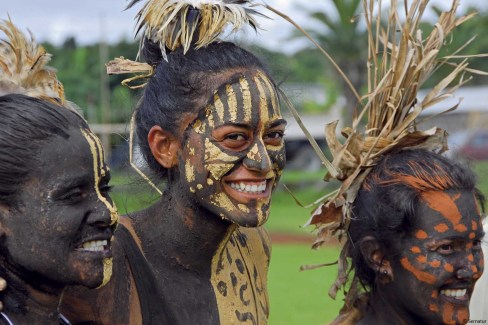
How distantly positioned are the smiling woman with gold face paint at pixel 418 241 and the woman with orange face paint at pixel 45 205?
1.48 metres

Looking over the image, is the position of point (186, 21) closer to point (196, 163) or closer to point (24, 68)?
point (196, 163)

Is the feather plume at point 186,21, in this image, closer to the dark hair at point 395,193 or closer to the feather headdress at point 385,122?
the feather headdress at point 385,122

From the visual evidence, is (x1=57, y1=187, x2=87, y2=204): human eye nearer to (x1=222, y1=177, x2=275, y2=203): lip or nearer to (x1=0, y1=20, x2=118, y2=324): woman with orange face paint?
(x1=0, y1=20, x2=118, y2=324): woman with orange face paint

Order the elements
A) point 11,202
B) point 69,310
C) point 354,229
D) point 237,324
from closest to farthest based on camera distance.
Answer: point 11,202, point 69,310, point 237,324, point 354,229

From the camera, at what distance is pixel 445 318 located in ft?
13.0

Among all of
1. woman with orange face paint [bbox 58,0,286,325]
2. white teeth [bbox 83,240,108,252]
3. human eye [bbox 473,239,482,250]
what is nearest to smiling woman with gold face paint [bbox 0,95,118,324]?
white teeth [bbox 83,240,108,252]

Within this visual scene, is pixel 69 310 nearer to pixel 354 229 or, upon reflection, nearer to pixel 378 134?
pixel 354 229

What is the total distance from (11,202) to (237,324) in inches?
53.3

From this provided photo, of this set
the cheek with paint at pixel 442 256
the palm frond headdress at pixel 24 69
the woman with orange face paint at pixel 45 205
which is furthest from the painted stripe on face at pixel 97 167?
the cheek with paint at pixel 442 256

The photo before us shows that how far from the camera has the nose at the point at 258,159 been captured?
363cm

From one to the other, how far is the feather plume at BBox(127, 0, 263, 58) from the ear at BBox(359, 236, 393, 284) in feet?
3.79

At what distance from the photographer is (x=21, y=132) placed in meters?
2.94

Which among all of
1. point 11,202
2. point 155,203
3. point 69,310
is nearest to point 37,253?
point 11,202

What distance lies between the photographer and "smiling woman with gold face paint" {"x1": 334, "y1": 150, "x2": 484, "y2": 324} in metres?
3.98
